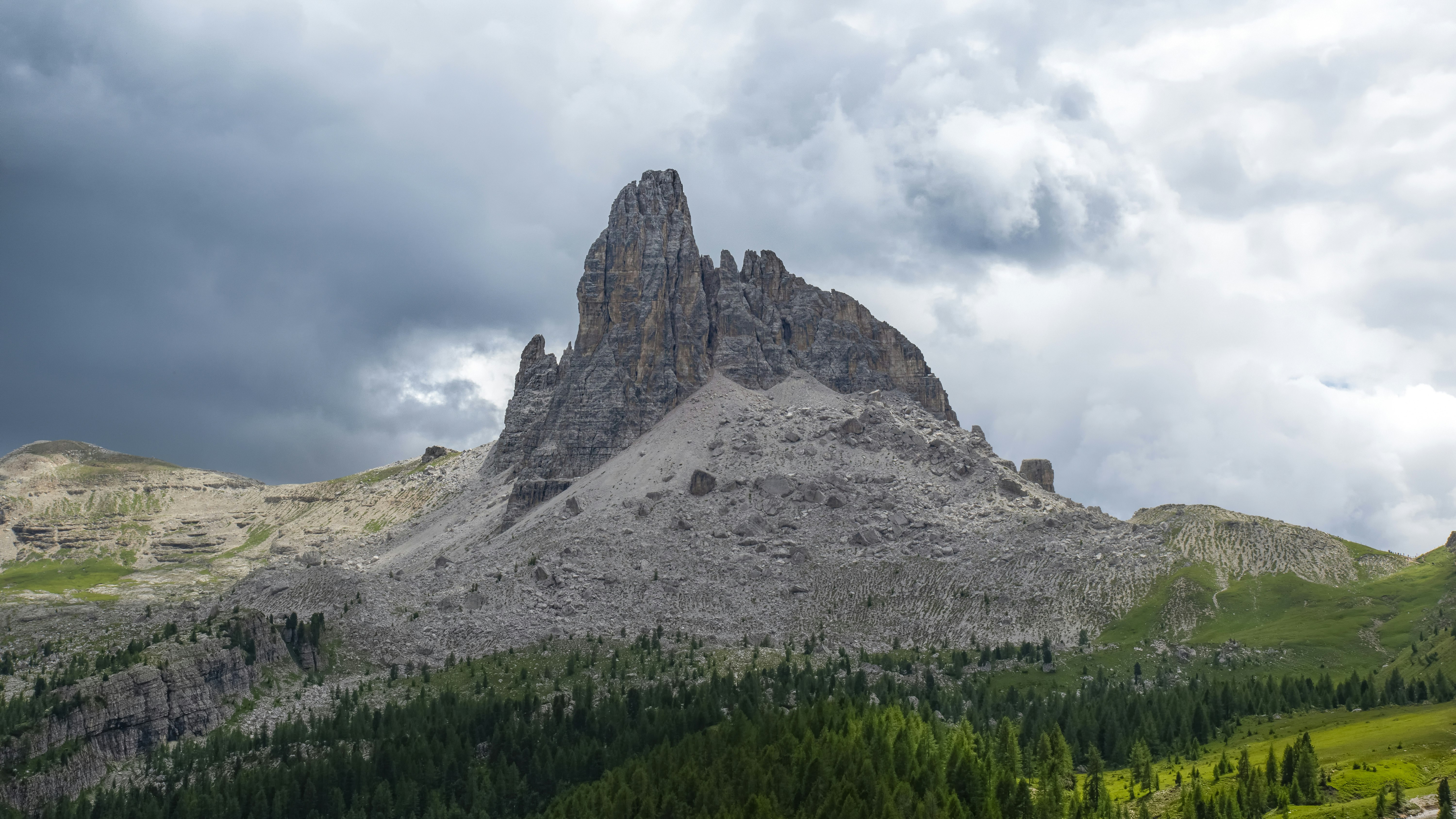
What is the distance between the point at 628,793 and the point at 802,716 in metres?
33.4

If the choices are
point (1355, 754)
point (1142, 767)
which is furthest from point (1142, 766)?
point (1355, 754)

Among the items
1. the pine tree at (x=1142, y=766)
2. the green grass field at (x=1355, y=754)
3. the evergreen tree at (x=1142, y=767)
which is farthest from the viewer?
the pine tree at (x=1142, y=766)

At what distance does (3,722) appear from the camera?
197 meters

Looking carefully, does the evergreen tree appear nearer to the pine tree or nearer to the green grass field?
the pine tree

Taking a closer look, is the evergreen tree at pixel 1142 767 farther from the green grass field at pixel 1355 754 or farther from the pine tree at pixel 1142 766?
the green grass field at pixel 1355 754

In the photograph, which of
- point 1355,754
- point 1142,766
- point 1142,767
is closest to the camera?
point 1355,754

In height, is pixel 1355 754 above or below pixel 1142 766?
above

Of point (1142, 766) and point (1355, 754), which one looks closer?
point (1355, 754)

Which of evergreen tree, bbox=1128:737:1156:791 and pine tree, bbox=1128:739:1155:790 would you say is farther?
pine tree, bbox=1128:739:1155:790

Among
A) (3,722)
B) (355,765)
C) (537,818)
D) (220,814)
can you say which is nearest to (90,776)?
(3,722)

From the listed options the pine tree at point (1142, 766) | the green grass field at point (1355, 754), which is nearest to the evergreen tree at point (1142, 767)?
the pine tree at point (1142, 766)

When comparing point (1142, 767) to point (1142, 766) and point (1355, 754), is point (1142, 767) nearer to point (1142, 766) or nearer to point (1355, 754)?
point (1142, 766)

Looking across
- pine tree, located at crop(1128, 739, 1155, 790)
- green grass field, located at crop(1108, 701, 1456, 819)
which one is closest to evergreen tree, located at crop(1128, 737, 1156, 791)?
pine tree, located at crop(1128, 739, 1155, 790)

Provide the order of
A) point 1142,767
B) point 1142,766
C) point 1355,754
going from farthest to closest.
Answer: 1. point 1142,766
2. point 1142,767
3. point 1355,754
